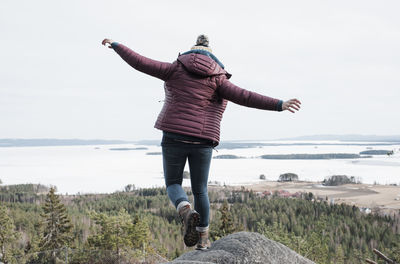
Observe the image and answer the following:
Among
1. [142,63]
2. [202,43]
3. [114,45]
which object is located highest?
[202,43]

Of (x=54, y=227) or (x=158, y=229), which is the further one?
(x=158, y=229)

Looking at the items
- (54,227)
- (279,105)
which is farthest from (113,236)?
(279,105)

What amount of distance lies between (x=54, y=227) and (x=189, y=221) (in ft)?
146

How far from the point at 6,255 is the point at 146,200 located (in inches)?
3628

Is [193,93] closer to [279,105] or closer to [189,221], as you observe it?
[279,105]

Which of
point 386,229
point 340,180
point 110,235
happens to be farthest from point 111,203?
point 340,180

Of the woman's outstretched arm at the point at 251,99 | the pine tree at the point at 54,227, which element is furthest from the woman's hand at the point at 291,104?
the pine tree at the point at 54,227

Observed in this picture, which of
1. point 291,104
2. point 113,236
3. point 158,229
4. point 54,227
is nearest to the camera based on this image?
point 291,104

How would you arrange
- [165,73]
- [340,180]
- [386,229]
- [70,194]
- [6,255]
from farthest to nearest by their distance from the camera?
[340,180] < [70,194] < [386,229] < [6,255] < [165,73]

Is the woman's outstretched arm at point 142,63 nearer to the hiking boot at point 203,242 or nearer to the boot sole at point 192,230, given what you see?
the boot sole at point 192,230

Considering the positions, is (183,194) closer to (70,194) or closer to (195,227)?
(195,227)

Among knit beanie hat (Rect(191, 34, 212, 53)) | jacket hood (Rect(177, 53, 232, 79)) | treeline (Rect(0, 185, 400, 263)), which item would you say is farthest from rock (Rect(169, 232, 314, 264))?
treeline (Rect(0, 185, 400, 263))

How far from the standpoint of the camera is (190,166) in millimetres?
5477

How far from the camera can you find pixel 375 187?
181625 mm
